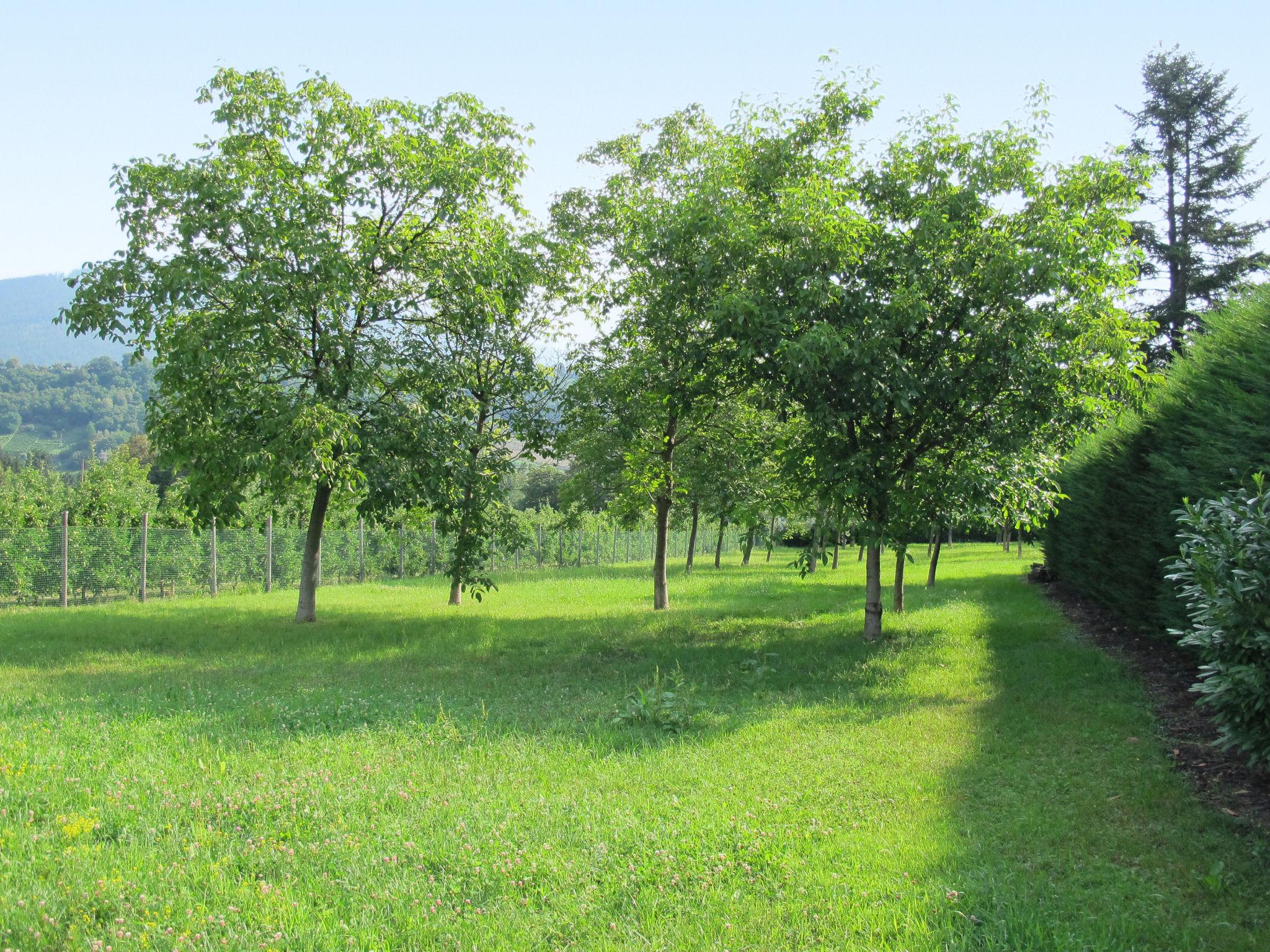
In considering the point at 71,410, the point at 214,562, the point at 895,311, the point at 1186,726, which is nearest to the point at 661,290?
the point at 895,311

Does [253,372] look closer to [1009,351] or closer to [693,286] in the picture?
[693,286]

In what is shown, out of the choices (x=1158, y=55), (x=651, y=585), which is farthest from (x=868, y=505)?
(x=1158, y=55)

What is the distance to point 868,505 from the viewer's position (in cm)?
1111

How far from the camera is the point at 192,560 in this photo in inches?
858

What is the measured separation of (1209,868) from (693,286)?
28.0 feet

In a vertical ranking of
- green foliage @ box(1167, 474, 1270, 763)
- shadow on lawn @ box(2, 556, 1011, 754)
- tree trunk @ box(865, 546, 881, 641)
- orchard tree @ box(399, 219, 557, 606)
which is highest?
orchard tree @ box(399, 219, 557, 606)

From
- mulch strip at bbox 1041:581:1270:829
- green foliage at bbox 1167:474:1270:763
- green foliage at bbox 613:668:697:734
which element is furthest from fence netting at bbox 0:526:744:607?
green foliage at bbox 1167:474:1270:763

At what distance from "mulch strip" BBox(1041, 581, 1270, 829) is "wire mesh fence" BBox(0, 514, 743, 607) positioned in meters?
5.46

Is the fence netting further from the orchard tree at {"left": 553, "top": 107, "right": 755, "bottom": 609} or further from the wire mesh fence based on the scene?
the orchard tree at {"left": 553, "top": 107, "right": 755, "bottom": 609}

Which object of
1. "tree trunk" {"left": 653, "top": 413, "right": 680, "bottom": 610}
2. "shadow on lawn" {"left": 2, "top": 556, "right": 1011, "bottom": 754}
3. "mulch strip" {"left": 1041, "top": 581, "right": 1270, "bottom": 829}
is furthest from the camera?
"tree trunk" {"left": 653, "top": 413, "right": 680, "bottom": 610}

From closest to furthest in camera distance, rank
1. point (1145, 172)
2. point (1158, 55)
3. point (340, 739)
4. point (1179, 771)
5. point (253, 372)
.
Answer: point (1179, 771), point (340, 739), point (1145, 172), point (253, 372), point (1158, 55)

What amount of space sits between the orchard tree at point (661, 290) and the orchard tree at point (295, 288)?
104 inches

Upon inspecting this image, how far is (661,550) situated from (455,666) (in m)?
6.49

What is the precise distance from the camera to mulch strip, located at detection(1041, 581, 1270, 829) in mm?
5633
